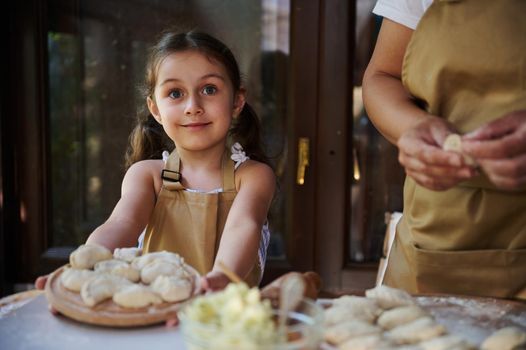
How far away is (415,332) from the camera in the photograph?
894 millimetres

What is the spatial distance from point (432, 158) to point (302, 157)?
69.2 inches

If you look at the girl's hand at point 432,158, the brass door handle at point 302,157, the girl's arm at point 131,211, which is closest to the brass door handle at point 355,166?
the brass door handle at point 302,157

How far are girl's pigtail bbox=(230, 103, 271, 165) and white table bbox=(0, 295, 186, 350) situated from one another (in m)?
1.06

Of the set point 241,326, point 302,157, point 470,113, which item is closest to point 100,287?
point 241,326

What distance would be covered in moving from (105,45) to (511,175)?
249cm

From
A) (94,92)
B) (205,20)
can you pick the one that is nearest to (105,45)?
(94,92)

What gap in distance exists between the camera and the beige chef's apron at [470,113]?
1198 mm

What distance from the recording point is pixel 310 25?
105 inches

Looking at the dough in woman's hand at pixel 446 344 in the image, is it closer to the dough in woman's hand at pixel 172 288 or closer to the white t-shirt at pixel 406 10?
the dough in woman's hand at pixel 172 288

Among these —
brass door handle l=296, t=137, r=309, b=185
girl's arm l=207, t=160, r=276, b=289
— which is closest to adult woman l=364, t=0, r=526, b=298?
girl's arm l=207, t=160, r=276, b=289

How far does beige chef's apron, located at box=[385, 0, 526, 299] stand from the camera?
120cm

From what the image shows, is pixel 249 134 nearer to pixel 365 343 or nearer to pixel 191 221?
pixel 191 221

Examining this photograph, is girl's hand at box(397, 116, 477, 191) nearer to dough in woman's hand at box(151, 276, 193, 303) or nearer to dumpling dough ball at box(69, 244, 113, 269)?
dough in woman's hand at box(151, 276, 193, 303)

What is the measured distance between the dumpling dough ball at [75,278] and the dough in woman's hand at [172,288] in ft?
0.42
